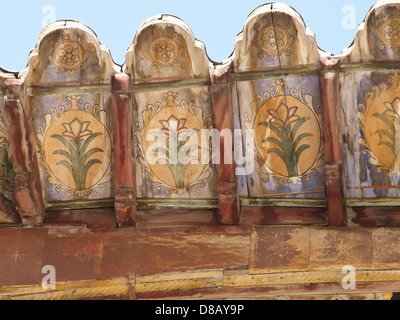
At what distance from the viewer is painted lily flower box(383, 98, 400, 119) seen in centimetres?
652

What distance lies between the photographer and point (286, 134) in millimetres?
6637

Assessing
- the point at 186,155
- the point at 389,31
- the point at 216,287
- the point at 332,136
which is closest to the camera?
the point at 389,31

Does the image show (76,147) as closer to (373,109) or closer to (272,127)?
(272,127)

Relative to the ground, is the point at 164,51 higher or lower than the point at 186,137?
higher

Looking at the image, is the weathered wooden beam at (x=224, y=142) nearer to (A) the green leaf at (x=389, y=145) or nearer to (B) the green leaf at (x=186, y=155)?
(B) the green leaf at (x=186, y=155)

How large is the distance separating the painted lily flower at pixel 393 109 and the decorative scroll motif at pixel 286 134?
41cm

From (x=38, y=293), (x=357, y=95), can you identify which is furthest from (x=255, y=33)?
(x=38, y=293)

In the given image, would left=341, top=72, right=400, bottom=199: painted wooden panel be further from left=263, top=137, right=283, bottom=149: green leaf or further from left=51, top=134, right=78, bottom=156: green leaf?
left=51, top=134, right=78, bottom=156: green leaf

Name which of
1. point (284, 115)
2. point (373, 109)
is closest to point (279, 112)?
point (284, 115)

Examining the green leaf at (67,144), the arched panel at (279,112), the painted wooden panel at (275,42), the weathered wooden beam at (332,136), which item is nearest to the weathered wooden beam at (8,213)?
the green leaf at (67,144)

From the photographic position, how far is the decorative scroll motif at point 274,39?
→ 21.0 feet

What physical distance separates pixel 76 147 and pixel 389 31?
6.51 feet

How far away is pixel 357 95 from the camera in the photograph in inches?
257

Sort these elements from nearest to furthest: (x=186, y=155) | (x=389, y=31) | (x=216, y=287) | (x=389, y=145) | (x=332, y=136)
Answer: (x=389, y=31), (x=332, y=136), (x=389, y=145), (x=186, y=155), (x=216, y=287)
